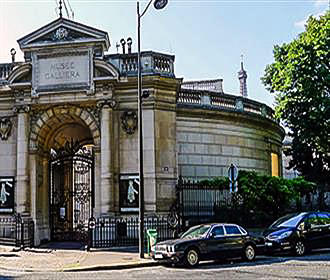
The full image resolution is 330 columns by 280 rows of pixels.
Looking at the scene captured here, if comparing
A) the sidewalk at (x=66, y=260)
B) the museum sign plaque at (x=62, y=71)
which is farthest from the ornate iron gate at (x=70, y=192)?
the sidewalk at (x=66, y=260)

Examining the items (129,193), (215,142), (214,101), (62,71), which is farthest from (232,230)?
(214,101)

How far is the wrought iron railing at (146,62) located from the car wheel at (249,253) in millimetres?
8815

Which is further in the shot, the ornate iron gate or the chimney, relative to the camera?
the chimney

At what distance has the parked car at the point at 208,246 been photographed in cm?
1574

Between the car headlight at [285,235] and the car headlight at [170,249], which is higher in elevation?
the car headlight at [285,235]

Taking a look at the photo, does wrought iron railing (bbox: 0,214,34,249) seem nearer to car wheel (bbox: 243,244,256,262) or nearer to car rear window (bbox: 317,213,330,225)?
car wheel (bbox: 243,244,256,262)

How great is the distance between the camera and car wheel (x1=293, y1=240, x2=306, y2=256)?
18.1 meters

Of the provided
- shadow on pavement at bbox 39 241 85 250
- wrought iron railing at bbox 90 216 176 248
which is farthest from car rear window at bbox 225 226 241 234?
shadow on pavement at bbox 39 241 85 250

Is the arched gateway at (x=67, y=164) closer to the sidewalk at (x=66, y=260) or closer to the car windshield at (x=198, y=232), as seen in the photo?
the sidewalk at (x=66, y=260)

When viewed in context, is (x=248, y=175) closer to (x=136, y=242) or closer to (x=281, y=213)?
(x=281, y=213)

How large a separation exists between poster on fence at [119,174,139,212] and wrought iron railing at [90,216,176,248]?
49cm

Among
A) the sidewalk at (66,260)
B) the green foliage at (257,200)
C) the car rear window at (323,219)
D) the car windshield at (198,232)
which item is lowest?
the sidewalk at (66,260)

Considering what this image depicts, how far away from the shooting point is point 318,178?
34.9 metres

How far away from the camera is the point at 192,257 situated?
15.9m
